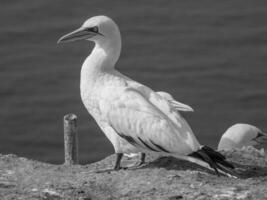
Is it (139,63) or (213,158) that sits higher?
(213,158)

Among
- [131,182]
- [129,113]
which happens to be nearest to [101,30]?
[129,113]

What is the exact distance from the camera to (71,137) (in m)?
12.7

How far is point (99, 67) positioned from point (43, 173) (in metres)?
1.39

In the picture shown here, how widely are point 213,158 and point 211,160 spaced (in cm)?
5

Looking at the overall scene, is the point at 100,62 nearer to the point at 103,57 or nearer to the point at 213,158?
the point at 103,57

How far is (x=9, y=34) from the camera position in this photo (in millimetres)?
19438

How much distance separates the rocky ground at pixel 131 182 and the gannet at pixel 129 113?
0.23 m

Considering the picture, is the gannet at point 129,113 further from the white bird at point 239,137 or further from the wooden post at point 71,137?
the white bird at point 239,137

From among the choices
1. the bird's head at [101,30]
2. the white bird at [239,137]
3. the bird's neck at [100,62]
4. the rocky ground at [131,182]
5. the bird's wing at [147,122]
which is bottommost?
the white bird at [239,137]

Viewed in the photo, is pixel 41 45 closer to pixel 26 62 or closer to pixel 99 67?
pixel 26 62

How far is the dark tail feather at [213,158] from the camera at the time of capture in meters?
11.2

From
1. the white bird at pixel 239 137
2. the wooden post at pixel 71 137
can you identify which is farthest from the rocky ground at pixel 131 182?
the white bird at pixel 239 137

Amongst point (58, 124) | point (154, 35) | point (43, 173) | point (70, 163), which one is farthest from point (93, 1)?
point (43, 173)

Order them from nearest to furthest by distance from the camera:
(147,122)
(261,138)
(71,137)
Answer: (147,122)
(71,137)
(261,138)
